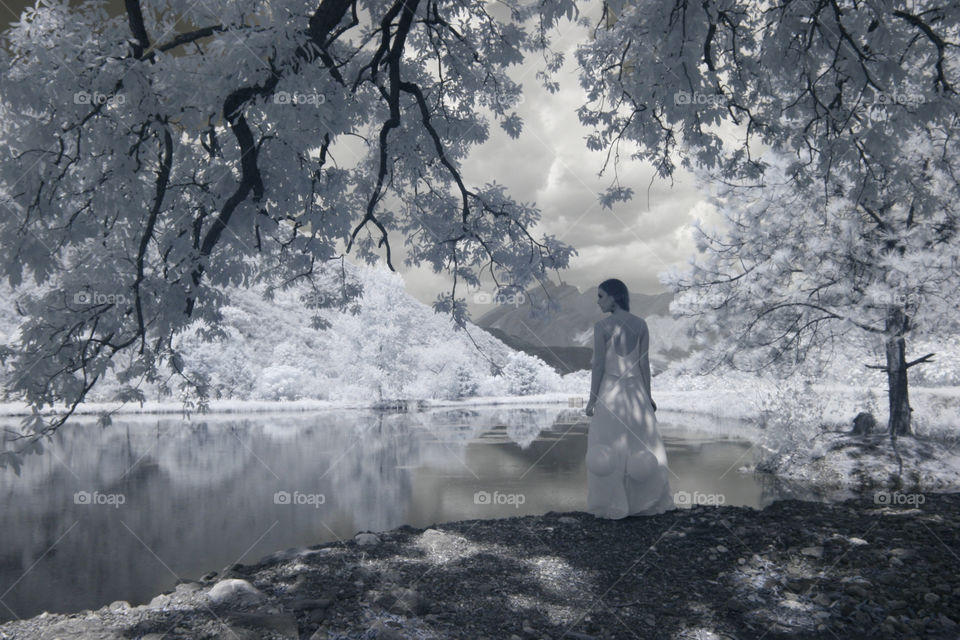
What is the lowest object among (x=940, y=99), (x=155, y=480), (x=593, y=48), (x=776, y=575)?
(x=155, y=480)

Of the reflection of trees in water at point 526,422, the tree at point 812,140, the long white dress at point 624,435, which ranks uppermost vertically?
the tree at point 812,140

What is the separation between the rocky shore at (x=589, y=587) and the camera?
4078 millimetres

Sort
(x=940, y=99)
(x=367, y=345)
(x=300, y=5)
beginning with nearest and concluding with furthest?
(x=300, y=5) → (x=940, y=99) → (x=367, y=345)

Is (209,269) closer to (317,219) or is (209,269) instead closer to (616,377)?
(317,219)

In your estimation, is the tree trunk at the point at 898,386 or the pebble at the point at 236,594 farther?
the tree trunk at the point at 898,386

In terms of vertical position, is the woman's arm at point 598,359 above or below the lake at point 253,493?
above

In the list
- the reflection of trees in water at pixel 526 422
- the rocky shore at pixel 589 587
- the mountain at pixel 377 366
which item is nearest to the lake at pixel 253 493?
the reflection of trees in water at pixel 526 422

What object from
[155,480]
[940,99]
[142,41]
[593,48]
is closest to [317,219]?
A: [142,41]

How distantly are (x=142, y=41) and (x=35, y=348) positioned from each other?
2766 mm

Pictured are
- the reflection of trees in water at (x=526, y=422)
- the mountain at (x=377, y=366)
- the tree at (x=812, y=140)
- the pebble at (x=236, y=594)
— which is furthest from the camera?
the mountain at (x=377, y=366)

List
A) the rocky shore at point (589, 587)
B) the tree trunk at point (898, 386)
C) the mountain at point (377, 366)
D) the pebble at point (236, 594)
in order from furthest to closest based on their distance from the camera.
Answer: the mountain at point (377, 366) < the tree trunk at point (898, 386) < the pebble at point (236, 594) < the rocky shore at point (589, 587)

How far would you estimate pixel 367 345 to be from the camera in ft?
142

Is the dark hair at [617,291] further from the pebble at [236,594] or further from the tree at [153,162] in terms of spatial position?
the pebble at [236,594]

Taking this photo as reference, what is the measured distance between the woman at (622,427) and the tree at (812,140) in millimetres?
2398
